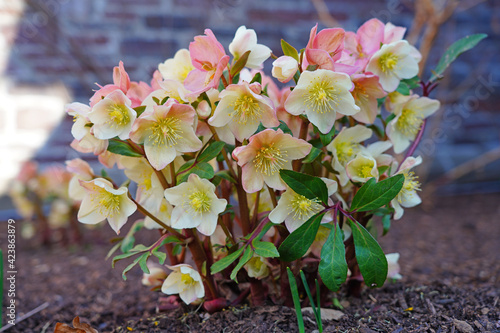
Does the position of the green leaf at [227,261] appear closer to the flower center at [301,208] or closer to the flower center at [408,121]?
the flower center at [301,208]

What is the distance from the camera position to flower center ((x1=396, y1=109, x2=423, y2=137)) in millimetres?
957

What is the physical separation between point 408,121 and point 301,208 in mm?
328

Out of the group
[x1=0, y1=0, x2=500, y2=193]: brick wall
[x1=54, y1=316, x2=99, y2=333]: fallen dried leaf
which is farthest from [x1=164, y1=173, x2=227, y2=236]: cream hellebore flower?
[x1=0, y1=0, x2=500, y2=193]: brick wall

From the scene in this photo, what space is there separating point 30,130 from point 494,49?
2924mm

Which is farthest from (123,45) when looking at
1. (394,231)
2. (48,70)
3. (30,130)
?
(394,231)

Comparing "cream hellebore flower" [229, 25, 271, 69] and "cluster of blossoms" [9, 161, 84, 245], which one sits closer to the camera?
"cream hellebore flower" [229, 25, 271, 69]

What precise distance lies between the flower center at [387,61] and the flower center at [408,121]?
0.41ft

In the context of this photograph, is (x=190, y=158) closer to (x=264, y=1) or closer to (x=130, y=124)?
(x=130, y=124)

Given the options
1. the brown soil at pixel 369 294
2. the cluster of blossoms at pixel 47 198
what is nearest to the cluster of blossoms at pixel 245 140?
the brown soil at pixel 369 294

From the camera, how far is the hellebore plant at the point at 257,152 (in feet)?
2.53

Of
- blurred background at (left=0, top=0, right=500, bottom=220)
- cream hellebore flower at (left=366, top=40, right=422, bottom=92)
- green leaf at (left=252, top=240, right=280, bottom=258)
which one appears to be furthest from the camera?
blurred background at (left=0, top=0, right=500, bottom=220)

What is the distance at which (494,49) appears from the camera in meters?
2.93

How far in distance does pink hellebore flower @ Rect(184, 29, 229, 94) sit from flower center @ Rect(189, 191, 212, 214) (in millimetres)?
184

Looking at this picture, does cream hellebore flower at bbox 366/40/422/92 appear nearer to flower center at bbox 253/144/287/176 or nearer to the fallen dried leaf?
flower center at bbox 253/144/287/176
